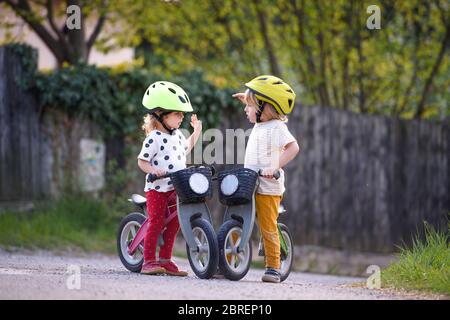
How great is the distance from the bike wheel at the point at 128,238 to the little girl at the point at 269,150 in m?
1.08

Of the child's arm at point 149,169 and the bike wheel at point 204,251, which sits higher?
the child's arm at point 149,169

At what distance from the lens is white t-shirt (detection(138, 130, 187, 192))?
730 centimetres

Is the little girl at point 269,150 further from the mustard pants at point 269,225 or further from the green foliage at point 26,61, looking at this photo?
the green foliage at point 26,61

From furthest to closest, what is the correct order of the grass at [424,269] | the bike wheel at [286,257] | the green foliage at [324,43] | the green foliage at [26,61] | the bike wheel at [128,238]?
the green foliage at [324,43], the green foliage at [26,61], the bike wheel at [128,238], the bike wheel at [286,257], the grass at [424,269]

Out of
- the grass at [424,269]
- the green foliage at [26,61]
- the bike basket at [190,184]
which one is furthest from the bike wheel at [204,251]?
the green foliage at [26,61]

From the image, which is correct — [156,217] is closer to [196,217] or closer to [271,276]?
[196,217]

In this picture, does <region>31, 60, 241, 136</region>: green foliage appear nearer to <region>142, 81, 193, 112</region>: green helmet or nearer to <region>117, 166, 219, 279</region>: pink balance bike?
<region>142, 81, 193, 112</region>: green helmet

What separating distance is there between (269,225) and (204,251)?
52 cm

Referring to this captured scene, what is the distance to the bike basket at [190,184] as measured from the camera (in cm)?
702

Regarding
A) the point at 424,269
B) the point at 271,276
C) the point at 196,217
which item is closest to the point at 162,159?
the point at 196,217

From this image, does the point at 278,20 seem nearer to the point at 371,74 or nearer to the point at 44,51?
the point at 371,74

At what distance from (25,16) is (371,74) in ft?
18.7

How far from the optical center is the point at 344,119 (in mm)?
13695

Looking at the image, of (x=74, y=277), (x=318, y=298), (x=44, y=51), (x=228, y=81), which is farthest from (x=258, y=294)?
(x=44, y=51)
